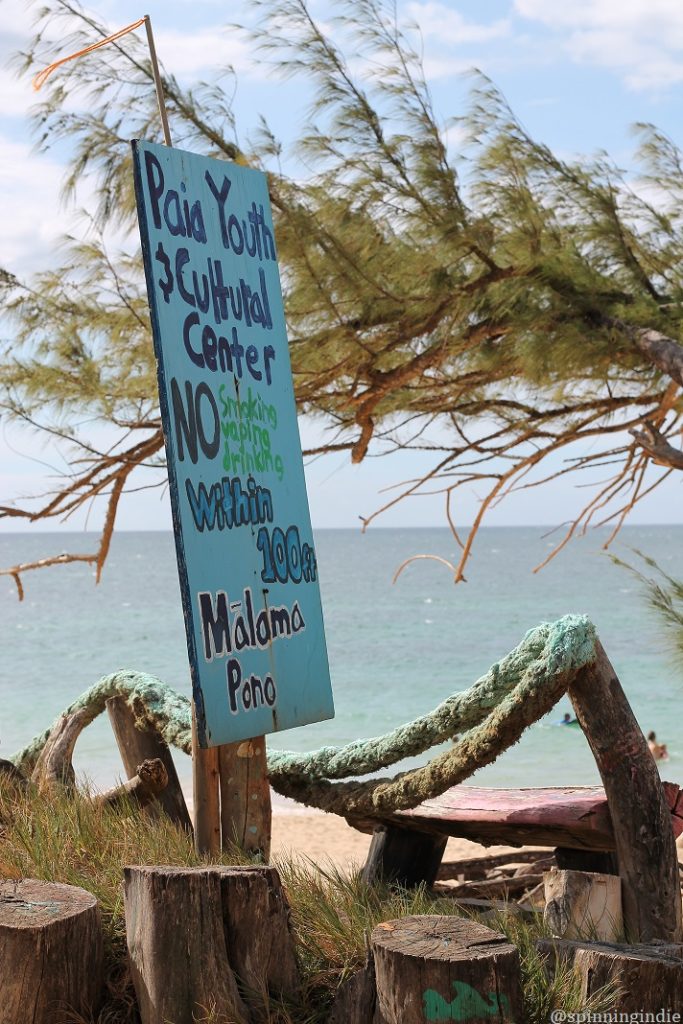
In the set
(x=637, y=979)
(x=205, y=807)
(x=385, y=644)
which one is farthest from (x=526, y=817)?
(x=385, y=644)

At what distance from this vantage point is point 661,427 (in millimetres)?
4930

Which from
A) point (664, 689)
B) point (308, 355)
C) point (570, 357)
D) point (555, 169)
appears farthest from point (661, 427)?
point (664, 689)

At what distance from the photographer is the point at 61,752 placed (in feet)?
13.3

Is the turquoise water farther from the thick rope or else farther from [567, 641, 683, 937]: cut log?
the thick rope

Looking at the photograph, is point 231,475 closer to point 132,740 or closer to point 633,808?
point 633,808

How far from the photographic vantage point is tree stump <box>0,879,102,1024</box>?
2.20m

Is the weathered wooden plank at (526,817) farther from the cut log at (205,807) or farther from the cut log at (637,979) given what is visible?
the cut log at (637,979)

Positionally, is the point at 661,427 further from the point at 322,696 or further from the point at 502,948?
the point at 502,948

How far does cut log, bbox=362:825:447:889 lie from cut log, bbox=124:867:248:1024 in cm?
137

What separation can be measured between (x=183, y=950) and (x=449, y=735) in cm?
123

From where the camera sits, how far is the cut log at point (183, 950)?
7.25ft

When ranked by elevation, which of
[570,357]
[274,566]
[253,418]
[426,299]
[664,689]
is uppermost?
[426,299]

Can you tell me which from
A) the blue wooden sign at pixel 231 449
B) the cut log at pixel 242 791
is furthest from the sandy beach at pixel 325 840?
the blue wooden sign at pixel 231 449

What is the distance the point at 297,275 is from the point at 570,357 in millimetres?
1123
